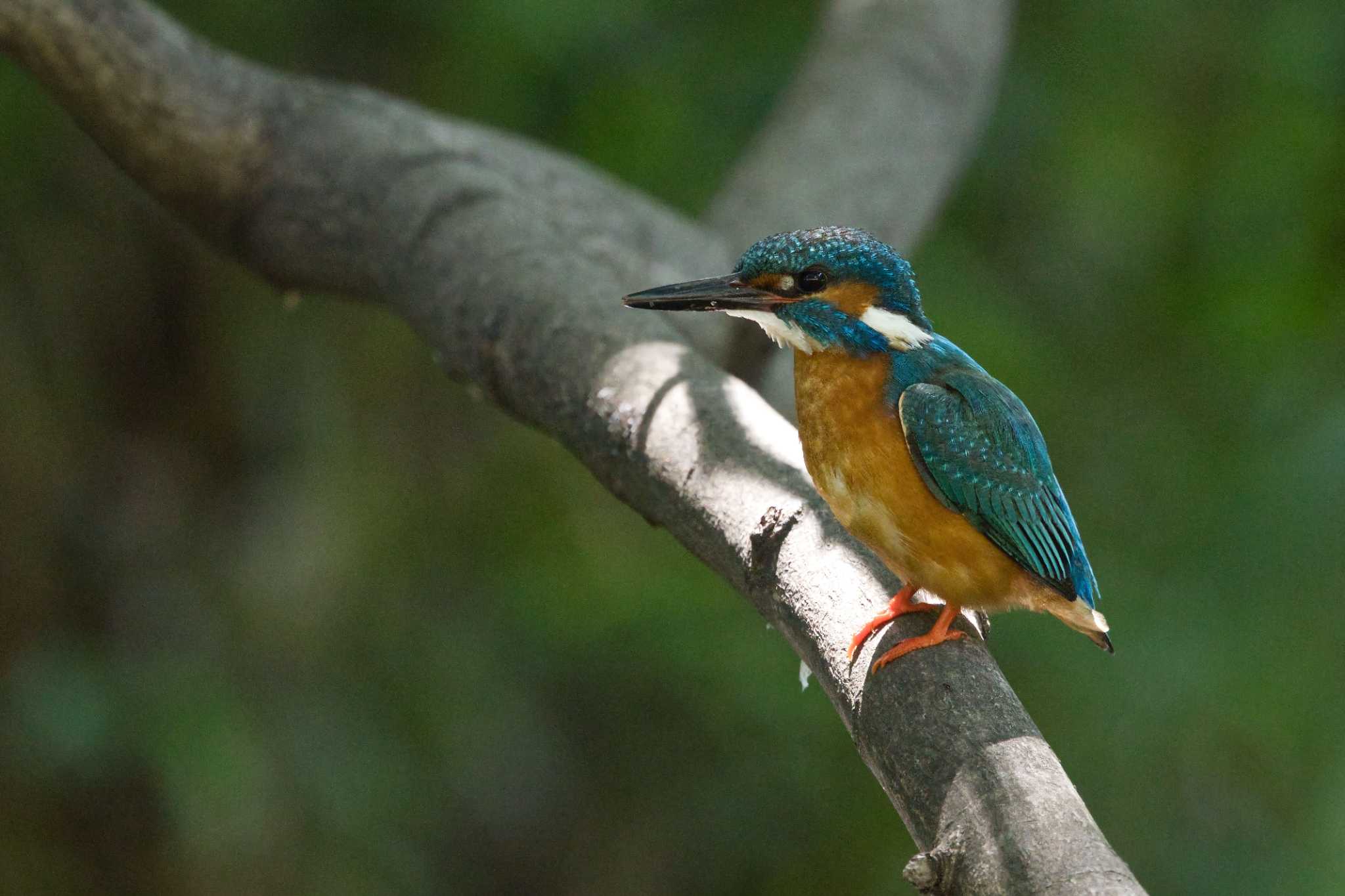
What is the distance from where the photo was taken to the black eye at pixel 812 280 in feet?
7.18

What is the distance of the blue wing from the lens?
6.68 feet

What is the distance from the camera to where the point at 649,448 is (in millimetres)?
2273

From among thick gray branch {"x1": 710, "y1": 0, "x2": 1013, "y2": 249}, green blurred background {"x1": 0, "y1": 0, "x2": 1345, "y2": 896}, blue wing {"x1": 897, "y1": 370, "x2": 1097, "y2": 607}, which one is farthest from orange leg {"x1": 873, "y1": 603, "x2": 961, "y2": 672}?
green blurred background {"x1": 0, "y1": 0, "x2": 1345, "y2": 896}

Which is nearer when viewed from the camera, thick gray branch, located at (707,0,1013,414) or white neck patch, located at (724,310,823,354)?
white neck patch, located at (724,310,823,354)

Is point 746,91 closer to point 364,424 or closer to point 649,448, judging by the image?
point 364,424

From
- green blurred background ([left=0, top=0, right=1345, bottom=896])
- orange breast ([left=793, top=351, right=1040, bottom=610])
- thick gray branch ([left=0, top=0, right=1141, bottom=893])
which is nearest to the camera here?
thick gray branch ([left=0, top=0, right=1141, bottom=893])

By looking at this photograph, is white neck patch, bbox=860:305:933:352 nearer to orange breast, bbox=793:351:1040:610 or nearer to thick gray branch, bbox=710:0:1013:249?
orange breast, bbox=793:351:1040:610

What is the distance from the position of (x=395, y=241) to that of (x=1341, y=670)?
3.05 metres

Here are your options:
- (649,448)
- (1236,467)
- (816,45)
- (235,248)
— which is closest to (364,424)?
(235,248)

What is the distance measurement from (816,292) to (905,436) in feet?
0.99

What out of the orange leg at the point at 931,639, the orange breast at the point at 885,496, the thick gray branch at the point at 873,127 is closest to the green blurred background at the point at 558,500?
the thick gray branch at the point at 873,127

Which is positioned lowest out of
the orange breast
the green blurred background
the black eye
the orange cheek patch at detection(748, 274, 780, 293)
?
the green blurred background

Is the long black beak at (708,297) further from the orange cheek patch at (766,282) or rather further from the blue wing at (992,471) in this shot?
the blue wing at (992,471)

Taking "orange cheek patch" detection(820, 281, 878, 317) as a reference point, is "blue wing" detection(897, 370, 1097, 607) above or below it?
below
